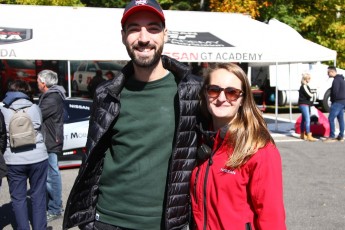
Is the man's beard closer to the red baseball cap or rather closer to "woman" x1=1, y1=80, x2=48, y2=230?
the red baseball cap

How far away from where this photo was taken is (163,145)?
7.98 ft

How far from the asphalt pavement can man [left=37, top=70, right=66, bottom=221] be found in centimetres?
24

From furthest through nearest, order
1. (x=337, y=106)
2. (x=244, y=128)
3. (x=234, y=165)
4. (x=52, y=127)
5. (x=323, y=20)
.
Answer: (x=323, y=20) < (x=337, y=106) < (x=52, y=127) < (x=244, y=128) < (x=234, y=165)

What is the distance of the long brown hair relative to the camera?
7.26 ft

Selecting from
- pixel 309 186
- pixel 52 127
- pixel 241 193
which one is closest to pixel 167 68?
pixel 241 193

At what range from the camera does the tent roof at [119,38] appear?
10.6m

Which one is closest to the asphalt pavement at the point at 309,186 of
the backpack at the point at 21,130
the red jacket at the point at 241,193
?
the backpack at the point at 21,130

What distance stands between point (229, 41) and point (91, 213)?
10237 mm

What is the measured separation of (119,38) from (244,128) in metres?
9.50

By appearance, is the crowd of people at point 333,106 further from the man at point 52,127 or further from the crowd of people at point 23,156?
the crowd of people at point 23,156

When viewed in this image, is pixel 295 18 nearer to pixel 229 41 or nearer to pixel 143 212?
pixel 229 41

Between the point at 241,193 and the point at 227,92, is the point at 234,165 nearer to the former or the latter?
the point at 241,193

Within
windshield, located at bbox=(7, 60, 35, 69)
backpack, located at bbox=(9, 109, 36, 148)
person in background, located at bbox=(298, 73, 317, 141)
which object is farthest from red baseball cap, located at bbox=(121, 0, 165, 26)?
windshield, located at bbox=(7, 60, 35, 69)

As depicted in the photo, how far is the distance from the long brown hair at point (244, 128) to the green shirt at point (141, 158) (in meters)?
0.23
